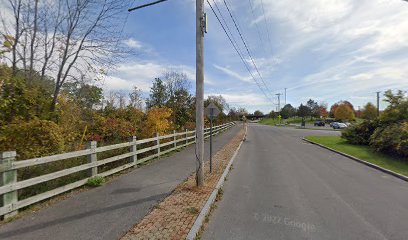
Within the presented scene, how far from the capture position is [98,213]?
495cm

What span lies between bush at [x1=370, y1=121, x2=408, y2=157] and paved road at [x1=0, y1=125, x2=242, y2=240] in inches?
457

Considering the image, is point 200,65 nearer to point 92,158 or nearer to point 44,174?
point 92,158

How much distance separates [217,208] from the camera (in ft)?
18.8

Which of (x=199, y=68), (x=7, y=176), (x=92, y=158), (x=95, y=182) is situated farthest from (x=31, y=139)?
(x=199, y=68)

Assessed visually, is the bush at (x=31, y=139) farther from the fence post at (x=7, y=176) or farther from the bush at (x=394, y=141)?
the bush at (x=394, y=141)

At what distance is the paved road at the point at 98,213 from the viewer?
4074mm

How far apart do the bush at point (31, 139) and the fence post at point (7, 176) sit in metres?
2.56

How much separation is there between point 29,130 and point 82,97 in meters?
7.36

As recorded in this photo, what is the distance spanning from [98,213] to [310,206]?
4.63 metres

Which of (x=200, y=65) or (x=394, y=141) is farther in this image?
(x=394, y=141)

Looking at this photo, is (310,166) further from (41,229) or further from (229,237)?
(41,229)

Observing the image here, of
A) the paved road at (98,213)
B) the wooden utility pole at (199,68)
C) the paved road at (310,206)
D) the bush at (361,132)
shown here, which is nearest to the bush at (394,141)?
the bush at (361,132)

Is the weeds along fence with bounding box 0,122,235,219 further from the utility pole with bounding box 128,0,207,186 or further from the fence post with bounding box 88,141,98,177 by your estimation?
the utility pole with bounding box 128,0,207,186

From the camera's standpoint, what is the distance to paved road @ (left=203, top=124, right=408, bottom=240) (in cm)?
457
